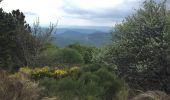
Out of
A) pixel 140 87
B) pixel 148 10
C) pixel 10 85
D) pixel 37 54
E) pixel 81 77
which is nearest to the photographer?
pixel 10 85

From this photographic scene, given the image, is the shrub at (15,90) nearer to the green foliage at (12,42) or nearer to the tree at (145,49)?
the tree at (145,49)

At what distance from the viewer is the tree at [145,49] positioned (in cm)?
1511

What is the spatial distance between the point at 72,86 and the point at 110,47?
Result: 15.8 feet

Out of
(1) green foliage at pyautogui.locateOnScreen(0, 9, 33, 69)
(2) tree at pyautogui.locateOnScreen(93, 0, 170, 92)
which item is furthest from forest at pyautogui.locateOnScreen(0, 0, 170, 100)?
(1) green foliage at pyautogui.locateOnScreen(0, 9, 33, 69)

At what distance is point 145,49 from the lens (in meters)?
15.2

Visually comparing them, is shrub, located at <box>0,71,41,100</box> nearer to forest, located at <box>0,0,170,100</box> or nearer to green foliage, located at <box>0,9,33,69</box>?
forest, located at <box>0,0,170,100</box>

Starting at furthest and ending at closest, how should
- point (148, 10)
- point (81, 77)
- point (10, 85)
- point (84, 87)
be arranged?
point (148, 10)
point (81, 77)
point (84, 87)
point (10, 85)

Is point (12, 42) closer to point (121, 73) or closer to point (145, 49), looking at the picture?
point (121, 73)

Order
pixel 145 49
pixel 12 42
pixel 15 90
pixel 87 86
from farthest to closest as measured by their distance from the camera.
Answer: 1. pixel 12 42
2. pixel 145 49
3. pixel 87 86
4. pixel 15 90

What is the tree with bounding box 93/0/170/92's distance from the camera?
15110mm

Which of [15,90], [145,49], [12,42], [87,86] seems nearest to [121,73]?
[145,49]

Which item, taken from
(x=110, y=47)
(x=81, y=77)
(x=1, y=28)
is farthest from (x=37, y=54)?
(x=81, y=77)

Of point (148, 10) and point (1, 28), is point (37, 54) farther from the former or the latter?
point (148, 10)

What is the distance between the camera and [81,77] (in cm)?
1285
